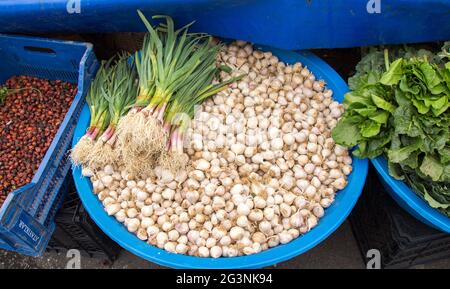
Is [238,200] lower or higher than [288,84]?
lower

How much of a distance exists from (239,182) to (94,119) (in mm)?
725

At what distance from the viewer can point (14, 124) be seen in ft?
7.48

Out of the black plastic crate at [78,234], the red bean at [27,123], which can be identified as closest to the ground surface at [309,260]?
the black plastic crate at [78,234]

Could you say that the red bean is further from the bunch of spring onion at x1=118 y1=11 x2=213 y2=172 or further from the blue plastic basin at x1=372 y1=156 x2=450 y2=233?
the blue plastic basin at x1=372 y1=156 x2=450 y2=233

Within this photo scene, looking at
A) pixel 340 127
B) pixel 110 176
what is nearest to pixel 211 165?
pixel 110 176

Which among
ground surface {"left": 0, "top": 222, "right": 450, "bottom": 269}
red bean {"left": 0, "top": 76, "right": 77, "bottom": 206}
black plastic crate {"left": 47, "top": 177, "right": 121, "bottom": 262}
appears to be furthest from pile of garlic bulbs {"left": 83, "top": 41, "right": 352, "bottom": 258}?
ground surface {"left": 0, "top": 222, "right": 450, "bottom": 269}

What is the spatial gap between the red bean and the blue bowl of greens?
1429mm

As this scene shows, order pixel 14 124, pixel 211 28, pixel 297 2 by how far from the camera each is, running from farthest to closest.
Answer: pixel 14 124
pixel 211 28
pixel 297 2

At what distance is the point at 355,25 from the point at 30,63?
1722mm

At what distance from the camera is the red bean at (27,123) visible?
2.10 m

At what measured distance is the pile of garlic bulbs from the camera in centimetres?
182

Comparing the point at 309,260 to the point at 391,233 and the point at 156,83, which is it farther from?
the point at 156,83

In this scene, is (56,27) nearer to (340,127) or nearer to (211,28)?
(211,28)

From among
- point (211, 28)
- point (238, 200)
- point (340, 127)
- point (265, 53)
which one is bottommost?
point (238, 200)
